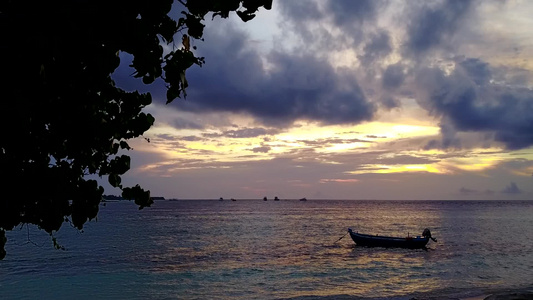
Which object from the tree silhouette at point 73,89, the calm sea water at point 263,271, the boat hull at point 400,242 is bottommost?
the calm sea water at point 263,271

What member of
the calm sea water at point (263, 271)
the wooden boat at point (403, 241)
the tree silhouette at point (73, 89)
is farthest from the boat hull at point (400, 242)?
the tree silhouette at point (73, 89)

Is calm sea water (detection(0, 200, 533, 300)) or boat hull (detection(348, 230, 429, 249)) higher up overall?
boat hull (detection(348, 230, 429, 249))

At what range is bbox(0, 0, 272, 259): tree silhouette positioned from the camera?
2.71m

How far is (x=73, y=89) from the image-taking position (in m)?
3.18

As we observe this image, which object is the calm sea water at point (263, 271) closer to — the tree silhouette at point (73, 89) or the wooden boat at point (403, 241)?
the wooden boat at point (403, 241)

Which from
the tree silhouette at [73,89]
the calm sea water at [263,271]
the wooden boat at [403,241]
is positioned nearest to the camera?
the tree silhouette at [73,89]

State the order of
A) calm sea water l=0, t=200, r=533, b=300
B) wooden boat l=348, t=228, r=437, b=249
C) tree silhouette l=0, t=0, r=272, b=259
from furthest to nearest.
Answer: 1. wooden boat l=348, t=228, r=437, b=249
2. calm sea water l=0, t=200, r=533, b=300
3. tree silhouette l=0, t=0, r=272, b=259

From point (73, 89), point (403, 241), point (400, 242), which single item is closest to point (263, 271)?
point (400, 242)

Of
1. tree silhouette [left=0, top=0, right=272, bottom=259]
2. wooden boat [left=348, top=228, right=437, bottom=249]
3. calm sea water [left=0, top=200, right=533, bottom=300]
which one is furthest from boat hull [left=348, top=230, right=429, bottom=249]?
tree silhouette [left=0, top=0, right=272, bottom=259]

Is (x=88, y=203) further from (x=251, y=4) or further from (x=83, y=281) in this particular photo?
(x=83, y=281)

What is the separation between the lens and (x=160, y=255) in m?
42.8

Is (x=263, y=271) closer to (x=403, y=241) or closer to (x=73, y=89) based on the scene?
(x=403, y=241)

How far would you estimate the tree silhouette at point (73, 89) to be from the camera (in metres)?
2.71

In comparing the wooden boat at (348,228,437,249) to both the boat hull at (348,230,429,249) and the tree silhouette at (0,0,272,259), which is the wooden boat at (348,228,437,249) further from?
the tree silhouette at (0,0,272,259)
